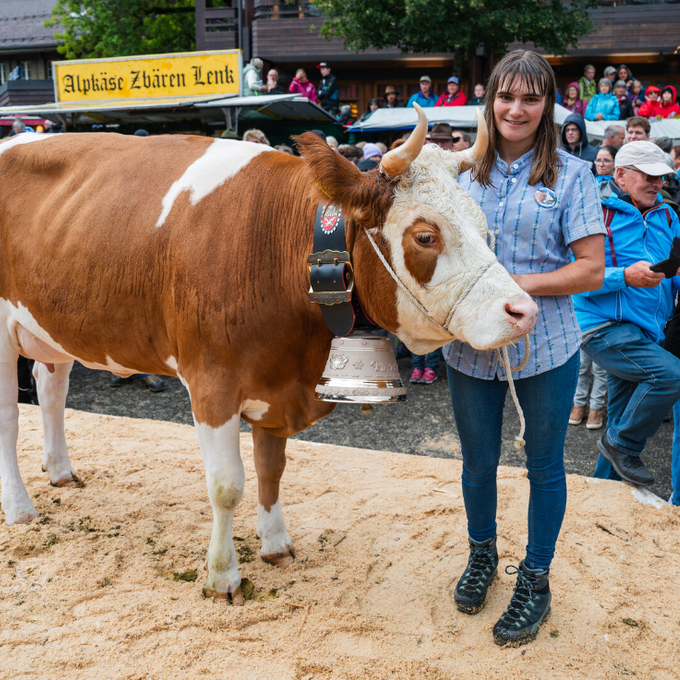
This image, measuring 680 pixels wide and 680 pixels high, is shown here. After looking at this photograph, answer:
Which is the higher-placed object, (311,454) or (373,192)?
(373,192)

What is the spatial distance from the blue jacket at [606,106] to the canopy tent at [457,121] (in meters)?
0.37

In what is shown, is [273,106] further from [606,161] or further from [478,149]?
[478,149]

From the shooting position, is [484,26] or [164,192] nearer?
[164,192]

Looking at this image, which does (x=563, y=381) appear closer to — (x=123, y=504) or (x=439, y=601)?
(x=439, y=601)

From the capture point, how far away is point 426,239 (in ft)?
7.31

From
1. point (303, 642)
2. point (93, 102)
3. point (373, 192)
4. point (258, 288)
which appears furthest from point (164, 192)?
point (93, 102)

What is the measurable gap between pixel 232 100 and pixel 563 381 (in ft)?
27.8

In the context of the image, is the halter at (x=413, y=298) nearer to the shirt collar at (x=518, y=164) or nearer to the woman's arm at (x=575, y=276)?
the woman's arm at (x=575, y=276)

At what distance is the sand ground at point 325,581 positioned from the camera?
2.44 meters

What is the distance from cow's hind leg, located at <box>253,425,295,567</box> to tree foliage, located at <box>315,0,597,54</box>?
13.2 metres

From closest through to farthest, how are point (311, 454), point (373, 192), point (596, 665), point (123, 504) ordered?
point (373, 192), point (596, 665), point (123, 504), point (311, 454)

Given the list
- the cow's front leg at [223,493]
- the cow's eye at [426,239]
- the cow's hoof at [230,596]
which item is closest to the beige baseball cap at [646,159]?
the cow's eye at [426,239]

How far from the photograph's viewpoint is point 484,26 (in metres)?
14.4

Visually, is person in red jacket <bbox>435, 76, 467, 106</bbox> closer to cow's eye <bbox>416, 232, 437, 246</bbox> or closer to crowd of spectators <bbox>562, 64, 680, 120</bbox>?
crowd of spectators <bbox>562, 64, 680, 120</bbox>
